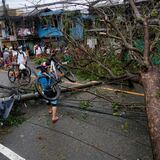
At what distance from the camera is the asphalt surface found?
5570 mm

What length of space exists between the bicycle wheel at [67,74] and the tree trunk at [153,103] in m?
6.98

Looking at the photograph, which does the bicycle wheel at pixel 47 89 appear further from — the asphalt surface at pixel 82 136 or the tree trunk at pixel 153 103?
→ the tree trunk at pixel 153 103

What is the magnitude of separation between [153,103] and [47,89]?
396 centimetres

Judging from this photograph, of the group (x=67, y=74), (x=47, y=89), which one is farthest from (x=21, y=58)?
(x=47, y=89)

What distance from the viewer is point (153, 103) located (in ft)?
14.4

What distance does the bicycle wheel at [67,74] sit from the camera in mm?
11868

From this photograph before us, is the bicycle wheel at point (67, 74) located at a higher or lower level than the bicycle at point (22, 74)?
higher

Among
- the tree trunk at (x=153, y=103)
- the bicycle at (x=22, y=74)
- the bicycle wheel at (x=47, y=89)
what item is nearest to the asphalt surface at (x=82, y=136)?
the bicycle wheel at (x=47, y=89)

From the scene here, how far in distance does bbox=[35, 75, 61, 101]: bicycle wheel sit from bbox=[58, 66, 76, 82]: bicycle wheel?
3648 mm

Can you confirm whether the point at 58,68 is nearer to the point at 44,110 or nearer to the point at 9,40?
the point at 44,110

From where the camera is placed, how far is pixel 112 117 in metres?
7.37

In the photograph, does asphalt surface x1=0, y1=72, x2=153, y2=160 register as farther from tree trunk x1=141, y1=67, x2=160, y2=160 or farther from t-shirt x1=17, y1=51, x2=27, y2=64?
t-shirt x1=17, y1=51, x2=27, y2=64

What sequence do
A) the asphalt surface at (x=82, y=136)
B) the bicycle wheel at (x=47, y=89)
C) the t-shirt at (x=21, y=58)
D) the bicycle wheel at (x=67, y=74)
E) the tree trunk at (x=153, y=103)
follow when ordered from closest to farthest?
the tree trunk at (x=153, y=103) < the asphalt surface at (x=82, y=136) < the bicycle wheel at (x=47, y=89) < the bicycle wheel at (x=67, y=74) < the t-shirt at (x=21, y=58)

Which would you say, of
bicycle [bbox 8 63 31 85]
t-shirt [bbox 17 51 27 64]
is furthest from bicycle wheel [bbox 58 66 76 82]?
t-shirt [bbox 17 51 27 64]
